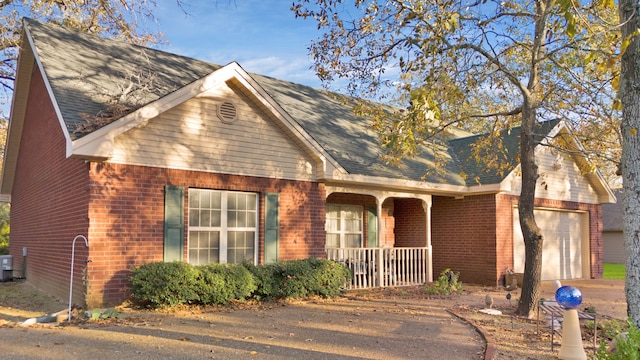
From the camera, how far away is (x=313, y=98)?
18.0m

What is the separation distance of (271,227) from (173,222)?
7.81ft

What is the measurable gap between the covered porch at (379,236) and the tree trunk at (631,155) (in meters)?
8.02

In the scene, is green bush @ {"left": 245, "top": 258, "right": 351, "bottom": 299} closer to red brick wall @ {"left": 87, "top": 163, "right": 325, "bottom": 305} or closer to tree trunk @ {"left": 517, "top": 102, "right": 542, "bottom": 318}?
red brick wall @ {"left": 87, "top": 163, "right": 325, "bottom": 305}

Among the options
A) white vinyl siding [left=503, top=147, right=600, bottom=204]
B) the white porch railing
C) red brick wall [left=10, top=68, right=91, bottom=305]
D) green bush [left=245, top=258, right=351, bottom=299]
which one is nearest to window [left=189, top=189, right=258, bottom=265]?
green bush [left=245, top=258, right=351, bottom=299]

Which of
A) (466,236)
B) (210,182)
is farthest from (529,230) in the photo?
(210,182)

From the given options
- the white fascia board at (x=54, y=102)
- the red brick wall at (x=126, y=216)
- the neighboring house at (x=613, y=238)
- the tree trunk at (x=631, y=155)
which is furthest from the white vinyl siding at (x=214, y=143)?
the neighboring house at (x=613, y=238)

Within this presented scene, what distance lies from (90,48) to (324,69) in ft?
19.9

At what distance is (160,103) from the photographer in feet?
33.7

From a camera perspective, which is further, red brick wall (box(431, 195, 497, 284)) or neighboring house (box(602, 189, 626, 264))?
neighboring house (box(602, 189, 626, 264))

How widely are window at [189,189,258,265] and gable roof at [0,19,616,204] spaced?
2012 mm

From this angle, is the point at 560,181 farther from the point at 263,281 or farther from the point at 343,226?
the point at 263,281

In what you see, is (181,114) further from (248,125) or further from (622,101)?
(622,101)

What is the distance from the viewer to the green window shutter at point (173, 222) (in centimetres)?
1064

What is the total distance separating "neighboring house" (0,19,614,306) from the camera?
1016 cm
